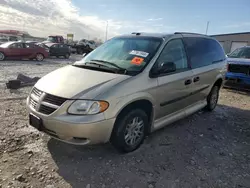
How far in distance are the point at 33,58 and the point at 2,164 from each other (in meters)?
15.0

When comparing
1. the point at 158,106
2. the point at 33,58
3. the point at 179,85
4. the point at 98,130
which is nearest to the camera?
the point at 98,130

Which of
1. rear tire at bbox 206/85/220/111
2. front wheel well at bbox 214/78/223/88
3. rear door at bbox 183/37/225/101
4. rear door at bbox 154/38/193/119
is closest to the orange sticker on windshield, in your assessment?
rear door at bbox 154/38/193/119

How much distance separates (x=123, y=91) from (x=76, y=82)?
689 mm

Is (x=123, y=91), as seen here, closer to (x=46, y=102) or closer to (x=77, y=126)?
(x=77, y=126)

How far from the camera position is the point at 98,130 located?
2.85m

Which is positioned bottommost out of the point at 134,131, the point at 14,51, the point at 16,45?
the point at 14,51

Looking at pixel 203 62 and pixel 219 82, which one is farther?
pixel 219 82

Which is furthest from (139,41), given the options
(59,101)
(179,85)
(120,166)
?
(120,166)

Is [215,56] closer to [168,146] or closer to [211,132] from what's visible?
[211,132]

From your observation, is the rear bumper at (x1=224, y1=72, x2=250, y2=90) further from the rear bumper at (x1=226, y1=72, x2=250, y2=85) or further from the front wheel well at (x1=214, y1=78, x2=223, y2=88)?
the front wheel well at (x1=214, y1=78, x2=223, y2=88)

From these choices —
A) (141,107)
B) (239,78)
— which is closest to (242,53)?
(239,78)

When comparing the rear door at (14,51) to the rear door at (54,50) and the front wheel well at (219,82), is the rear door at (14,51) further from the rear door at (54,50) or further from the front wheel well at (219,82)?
the front wheel well at (219,82)

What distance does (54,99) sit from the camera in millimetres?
2941

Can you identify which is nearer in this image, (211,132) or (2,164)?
(2,164)
